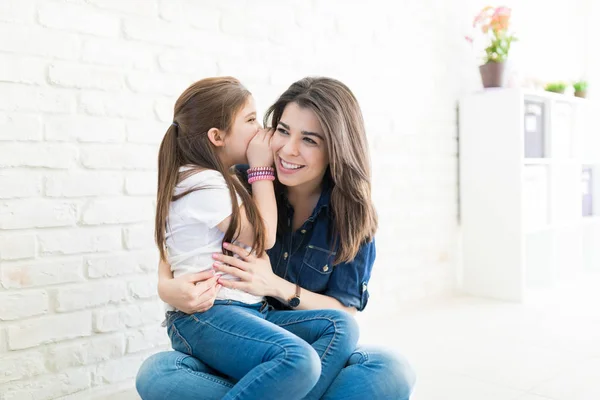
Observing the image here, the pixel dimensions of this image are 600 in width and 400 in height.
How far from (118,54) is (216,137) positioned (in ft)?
2.00

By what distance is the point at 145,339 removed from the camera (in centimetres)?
206

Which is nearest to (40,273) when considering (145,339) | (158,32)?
(145,339)

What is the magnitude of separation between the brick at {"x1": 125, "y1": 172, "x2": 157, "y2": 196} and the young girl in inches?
19.2

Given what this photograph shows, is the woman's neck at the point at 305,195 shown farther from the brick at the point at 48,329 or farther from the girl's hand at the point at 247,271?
the brick at the point at 48,329

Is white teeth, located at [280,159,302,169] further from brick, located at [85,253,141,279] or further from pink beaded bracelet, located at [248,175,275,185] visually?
brick, located at [85,253,141,279]

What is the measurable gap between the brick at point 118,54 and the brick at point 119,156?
10.3 inches

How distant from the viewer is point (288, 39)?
252cm

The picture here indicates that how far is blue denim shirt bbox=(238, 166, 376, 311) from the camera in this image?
5.51 ft

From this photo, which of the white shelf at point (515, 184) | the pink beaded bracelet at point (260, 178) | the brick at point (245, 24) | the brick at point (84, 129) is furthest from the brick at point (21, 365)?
the white shelf at point (515, 184)

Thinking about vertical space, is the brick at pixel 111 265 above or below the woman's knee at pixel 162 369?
above

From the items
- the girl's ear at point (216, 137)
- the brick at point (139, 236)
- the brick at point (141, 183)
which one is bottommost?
the brick at point (139, 236)

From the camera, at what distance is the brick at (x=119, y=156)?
1.90 meters

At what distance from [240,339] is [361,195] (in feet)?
1.71

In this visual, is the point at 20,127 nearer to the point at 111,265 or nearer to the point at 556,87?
the point at 111,265
